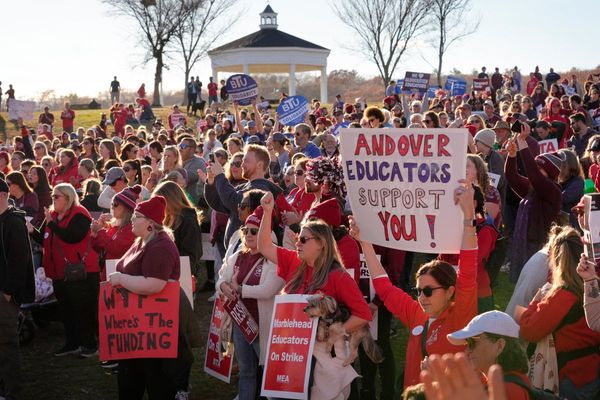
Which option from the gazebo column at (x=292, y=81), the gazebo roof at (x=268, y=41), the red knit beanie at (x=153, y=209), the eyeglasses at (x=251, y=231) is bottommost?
the eyeglasses at (x=251, y=231)

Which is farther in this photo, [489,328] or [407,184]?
[407,184]

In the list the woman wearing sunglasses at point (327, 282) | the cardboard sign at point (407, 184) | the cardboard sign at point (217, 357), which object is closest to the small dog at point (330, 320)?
the woman wearing sunglasses at point (327, 282)

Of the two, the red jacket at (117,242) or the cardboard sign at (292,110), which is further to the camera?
the cardboard sign at (292,110)

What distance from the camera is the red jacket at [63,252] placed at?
31.1ft

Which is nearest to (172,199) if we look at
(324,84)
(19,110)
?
(19,110)

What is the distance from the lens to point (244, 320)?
279 inches

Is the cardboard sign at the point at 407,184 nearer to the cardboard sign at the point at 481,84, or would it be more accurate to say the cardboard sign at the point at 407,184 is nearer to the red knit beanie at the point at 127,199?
the red knit beanie at the point at 127,199

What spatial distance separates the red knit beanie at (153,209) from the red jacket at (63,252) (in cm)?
241

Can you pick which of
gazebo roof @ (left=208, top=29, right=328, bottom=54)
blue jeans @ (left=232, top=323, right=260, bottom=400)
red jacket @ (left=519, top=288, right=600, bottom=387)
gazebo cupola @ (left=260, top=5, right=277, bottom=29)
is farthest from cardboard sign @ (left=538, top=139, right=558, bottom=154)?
gazebo cupola @ (left=260, top=5, right=277, bottom=29)

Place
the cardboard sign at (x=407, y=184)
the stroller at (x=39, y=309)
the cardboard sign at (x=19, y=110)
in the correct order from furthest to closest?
the cardboard sign at (x=19, y=110)
the stroller at (x=39, y=309)
the cardboard sign at (x=407, y=184)

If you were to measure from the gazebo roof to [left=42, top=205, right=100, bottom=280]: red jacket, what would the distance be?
47534 mm

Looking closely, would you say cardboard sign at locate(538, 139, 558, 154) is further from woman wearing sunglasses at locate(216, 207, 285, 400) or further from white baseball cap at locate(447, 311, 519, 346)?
white baseball cap at locate(447, 311, 519, 346)

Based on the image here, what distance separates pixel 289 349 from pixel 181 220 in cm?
314

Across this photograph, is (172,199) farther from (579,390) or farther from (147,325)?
(579,390)
